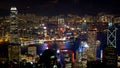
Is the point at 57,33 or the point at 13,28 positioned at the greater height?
the point at 13,28

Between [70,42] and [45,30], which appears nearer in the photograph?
[70,42]

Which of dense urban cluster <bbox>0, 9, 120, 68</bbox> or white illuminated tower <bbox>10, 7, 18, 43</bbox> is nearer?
dense urban cluster <bbox>0, 9, 120, 68</bbox>

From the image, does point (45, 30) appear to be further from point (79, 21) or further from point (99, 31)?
point (99, 31)

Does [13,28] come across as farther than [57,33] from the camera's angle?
No

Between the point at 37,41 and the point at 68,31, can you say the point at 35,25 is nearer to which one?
the point at 37,41

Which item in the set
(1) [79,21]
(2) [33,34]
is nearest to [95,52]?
(1) [79,21]

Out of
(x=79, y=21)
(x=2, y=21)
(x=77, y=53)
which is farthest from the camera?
(x=79, y=21)

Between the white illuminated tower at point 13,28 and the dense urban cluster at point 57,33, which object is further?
the white illuminated tower at point 13,28

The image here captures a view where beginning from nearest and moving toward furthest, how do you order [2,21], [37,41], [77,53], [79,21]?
[77,53] < [2,21] < [79,21] < [37,41]

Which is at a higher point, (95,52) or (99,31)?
(99,31)
